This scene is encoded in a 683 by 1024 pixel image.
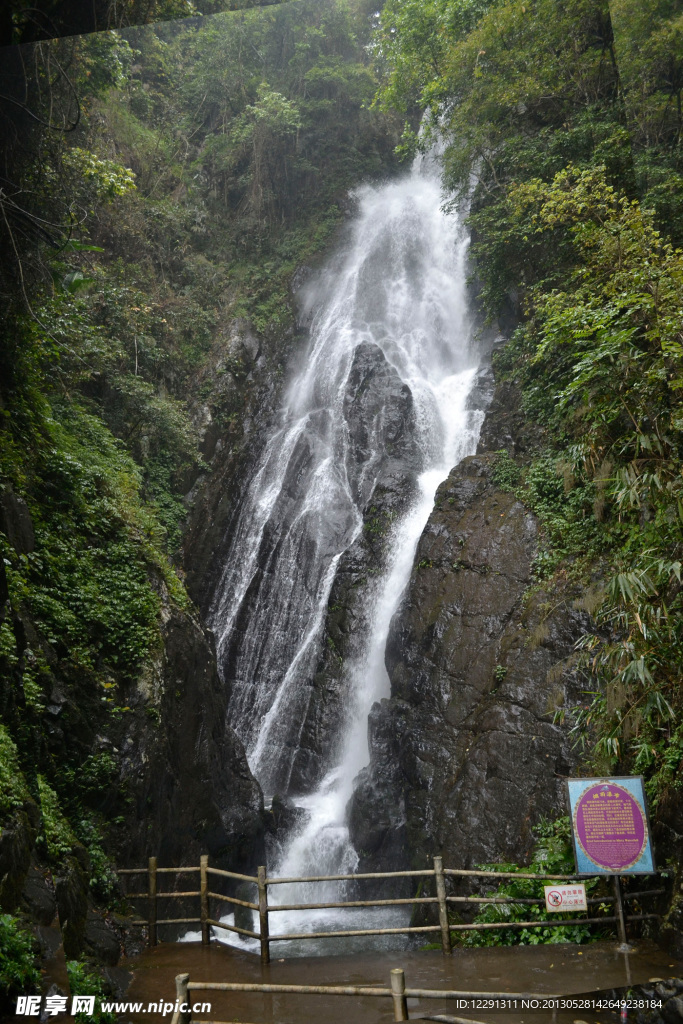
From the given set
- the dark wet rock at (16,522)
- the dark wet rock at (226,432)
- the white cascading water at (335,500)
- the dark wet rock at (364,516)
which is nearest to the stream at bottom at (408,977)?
the white cascading water at (335,500)

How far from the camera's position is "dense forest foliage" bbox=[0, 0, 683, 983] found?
658 centimetres

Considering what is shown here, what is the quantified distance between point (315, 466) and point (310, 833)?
8910 millimetres

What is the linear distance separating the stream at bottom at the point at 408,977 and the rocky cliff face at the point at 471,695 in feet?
6.64

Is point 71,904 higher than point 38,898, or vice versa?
point 38,898

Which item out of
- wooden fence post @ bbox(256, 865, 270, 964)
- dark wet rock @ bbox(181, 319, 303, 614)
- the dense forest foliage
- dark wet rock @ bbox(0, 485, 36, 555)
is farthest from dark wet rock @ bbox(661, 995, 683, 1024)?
dark wet rock @ bbox(181, 319, 303, 614)

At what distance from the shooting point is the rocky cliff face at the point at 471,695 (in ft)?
25.9

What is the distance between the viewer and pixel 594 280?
9.64 m

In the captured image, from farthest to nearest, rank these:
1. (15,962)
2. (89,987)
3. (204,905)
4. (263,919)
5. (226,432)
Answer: (226,432) → (204,905) → (263,919) → (89,987) → (15,962)

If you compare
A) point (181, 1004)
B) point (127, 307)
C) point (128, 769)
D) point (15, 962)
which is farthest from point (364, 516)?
point (15, 962)

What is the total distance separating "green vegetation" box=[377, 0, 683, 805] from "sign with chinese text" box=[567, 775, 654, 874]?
20.6 inches

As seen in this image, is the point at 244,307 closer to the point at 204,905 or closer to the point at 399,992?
the point at 204,905

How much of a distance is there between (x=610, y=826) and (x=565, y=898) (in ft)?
2.23

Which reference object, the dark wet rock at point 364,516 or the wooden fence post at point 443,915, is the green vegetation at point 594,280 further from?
the dark wet rock at point 364,516

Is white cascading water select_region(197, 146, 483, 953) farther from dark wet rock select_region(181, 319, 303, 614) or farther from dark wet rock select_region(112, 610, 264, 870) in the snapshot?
dark wet rock select_region(112, 610, 264, 870)
